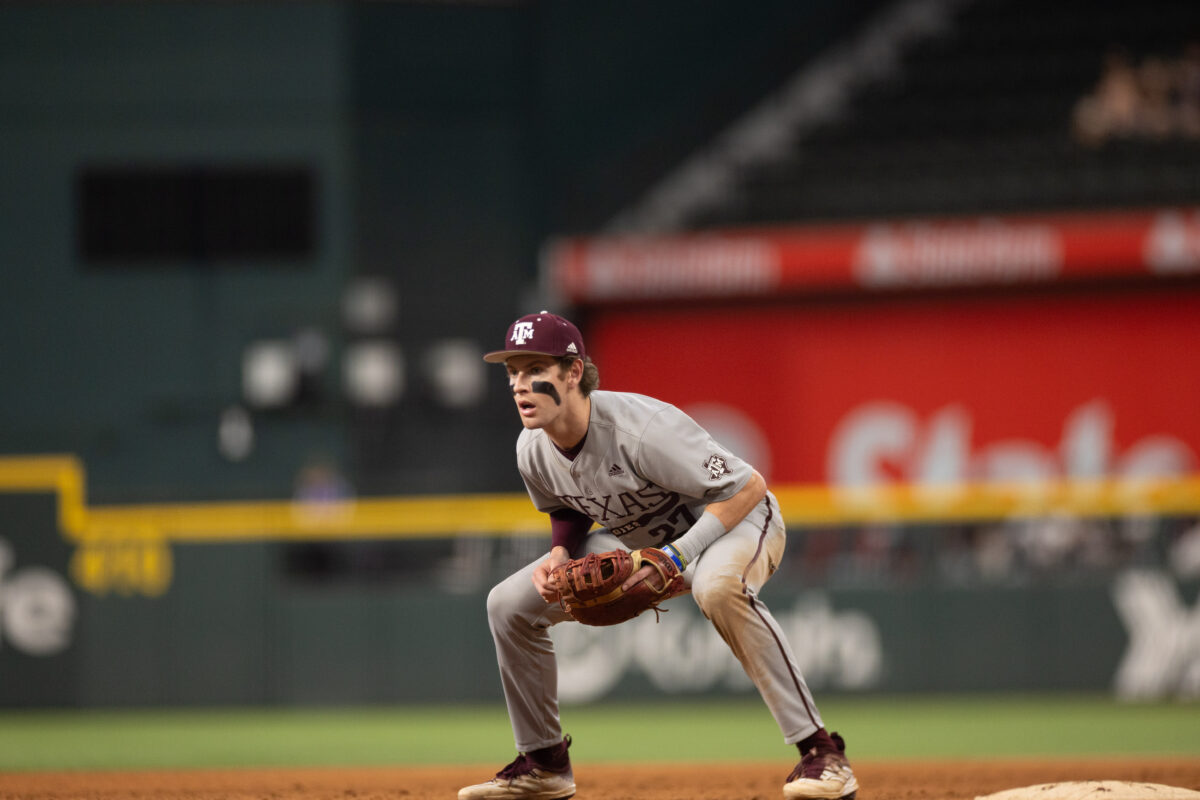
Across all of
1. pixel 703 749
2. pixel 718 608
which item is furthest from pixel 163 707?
pixel 718 608

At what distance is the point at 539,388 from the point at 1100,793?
89.9 inches

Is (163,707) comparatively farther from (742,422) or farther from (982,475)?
(982,475)

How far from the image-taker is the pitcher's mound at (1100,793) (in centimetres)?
474

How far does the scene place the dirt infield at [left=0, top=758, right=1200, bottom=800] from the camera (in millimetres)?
5805

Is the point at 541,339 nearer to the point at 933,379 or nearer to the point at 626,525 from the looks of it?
the point at 626,525

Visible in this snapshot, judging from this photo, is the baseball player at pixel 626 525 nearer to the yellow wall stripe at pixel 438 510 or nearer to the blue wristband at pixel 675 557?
the blue wristband at pixel 675 557

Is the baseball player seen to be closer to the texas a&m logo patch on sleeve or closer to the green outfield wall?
the texas a&m logo patch on sleeve

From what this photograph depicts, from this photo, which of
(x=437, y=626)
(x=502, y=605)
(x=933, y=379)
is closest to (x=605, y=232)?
(x=933, y=379)

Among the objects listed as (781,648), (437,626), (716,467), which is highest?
(716,467)

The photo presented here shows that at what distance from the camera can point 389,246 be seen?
56.1 ft

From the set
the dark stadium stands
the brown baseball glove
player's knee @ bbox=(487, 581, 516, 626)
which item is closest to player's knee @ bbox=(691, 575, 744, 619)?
the brown baseball glove

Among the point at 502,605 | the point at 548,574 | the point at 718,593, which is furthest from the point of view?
the point at 502,605

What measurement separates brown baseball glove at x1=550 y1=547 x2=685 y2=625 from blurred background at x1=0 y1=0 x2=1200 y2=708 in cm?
886

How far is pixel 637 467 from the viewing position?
4.81m
